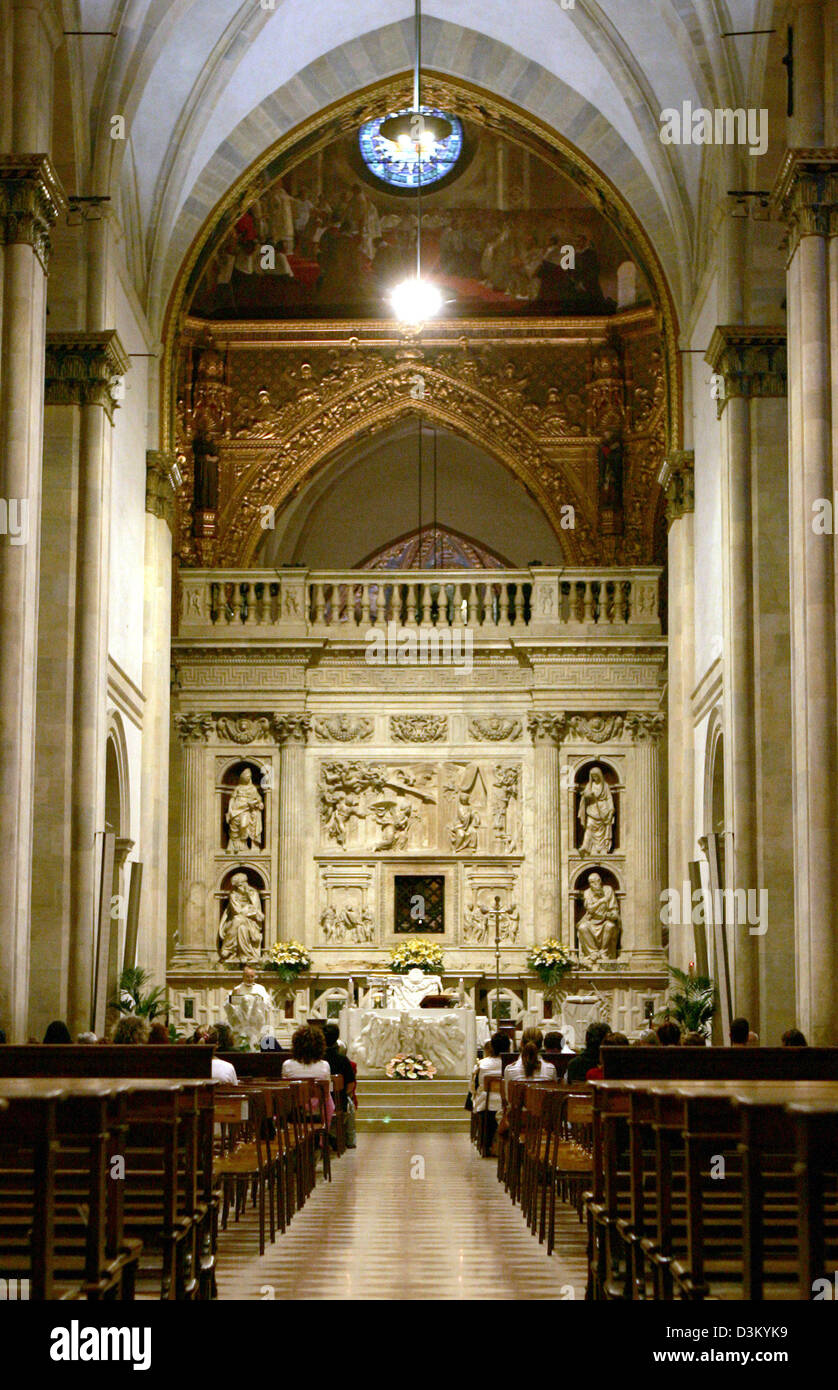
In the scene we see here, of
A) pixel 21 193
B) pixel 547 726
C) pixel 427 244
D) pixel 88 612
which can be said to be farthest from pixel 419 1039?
pixel 427 244

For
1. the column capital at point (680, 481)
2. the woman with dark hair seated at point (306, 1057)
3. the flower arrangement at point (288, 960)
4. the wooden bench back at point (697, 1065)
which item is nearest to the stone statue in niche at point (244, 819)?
the flower arrangement at point (288, 960)

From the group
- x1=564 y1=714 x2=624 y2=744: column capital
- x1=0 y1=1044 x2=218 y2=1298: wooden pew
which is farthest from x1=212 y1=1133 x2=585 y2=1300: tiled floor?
x1=564 y1=714 x2=624 y2=744: column capital

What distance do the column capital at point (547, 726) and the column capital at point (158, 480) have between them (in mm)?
6198

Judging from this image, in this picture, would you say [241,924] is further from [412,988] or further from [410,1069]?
[410,1069]

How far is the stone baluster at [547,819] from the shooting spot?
25.8 m

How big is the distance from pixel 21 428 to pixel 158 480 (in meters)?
9.07

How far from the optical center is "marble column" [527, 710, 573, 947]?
25844 mm

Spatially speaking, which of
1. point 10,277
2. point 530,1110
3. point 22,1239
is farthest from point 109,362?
point 22,1239

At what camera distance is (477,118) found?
25359mm

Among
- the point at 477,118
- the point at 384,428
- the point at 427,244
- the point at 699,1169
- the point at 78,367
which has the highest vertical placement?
the point at 427,244

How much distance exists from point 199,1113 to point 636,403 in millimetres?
22737

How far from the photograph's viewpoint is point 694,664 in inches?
898

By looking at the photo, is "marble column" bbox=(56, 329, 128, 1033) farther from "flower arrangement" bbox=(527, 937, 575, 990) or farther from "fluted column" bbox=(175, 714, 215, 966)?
"flower arrangement" bbox=(527, 937, 575, 990)
